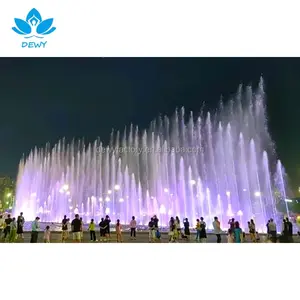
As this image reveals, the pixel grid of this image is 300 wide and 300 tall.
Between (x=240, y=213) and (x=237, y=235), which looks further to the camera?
(x=240, y=213)

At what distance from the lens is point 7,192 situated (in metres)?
57.4

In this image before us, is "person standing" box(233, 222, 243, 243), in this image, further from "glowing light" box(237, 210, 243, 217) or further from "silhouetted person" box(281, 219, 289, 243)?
"glowing light" box(237, 210, 243, 217)

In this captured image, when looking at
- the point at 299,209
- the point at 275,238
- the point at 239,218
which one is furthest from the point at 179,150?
the point at 299,209

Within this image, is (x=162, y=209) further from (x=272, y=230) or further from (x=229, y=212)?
(x=272, y=230)

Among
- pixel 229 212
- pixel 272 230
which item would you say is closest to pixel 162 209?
pixel 229 212

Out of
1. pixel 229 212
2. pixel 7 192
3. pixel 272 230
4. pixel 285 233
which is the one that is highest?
pixel 7 192

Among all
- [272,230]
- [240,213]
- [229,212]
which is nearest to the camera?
[272,230]
